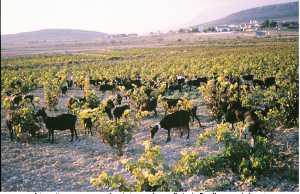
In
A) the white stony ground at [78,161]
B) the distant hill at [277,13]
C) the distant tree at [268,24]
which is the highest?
the distant hill at [277,13]

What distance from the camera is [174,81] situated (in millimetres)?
24766

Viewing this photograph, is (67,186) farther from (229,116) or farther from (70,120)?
(229,116)

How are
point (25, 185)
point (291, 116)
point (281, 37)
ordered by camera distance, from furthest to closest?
1. point (281, 37)
2. point (291, 116)
3. point (25, 185)

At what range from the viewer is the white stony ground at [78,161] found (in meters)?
9.05

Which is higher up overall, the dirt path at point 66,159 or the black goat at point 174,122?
the black goat at point 174,122

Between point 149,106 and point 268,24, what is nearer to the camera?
point 149,106

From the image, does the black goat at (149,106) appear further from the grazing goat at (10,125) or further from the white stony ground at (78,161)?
the grazing goat at (10,125)

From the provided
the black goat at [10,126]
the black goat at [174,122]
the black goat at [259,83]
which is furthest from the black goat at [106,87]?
the black goat at [174,122]

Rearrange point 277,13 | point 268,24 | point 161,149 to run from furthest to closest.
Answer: point 277,13 < point 268,24 < point 161,149

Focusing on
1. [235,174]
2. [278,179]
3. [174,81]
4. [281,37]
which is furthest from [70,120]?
[281,37]

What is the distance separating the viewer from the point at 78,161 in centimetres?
1096

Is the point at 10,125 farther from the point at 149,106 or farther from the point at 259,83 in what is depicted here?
the point at 259,83

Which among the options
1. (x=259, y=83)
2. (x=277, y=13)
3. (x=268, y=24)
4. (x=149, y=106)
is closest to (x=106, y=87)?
(x=149, y=106)

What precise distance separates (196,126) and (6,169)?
638 centimetres
